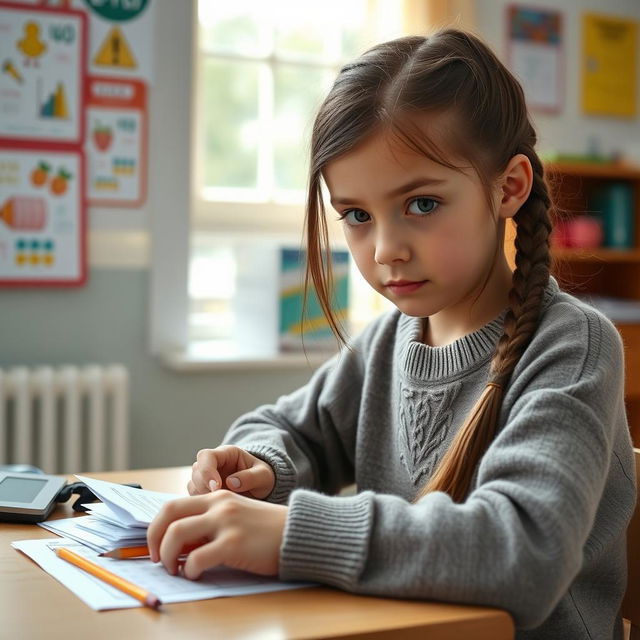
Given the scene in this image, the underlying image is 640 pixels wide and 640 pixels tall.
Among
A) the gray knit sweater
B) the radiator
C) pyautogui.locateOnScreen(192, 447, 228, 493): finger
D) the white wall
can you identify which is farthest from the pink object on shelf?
pyautogui.locateOnScreen(192, 447, 228, 493): finger

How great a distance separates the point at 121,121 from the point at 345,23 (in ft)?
2.99

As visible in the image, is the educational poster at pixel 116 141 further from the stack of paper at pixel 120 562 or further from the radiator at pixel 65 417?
the stack of paper at pixel 120 562

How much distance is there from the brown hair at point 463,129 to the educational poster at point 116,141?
156 centimetres

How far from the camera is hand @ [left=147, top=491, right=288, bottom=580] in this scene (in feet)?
2.57

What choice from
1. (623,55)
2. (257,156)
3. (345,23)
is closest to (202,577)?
(257,156)

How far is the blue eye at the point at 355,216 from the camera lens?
39.9 inches

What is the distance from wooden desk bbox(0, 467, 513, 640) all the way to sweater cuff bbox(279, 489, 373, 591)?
2 cm

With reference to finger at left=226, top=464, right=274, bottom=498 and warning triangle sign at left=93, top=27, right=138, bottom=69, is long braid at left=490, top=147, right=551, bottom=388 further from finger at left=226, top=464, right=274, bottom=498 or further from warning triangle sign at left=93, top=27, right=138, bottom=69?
warning triangle sign at left=93, top=27, right=138, bottom=69

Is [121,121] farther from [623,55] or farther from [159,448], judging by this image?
[623,55]

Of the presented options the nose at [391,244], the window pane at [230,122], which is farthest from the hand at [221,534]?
the window pane at [230,122]

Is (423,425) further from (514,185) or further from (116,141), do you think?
(116,141)

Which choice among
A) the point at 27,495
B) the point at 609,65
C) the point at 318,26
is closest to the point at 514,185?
the point at 27,495

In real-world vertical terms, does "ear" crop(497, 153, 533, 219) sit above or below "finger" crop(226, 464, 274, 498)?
above

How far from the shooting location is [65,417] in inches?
97.1
